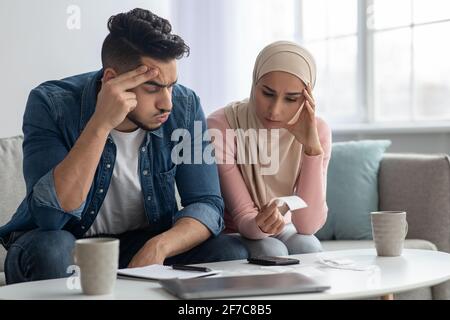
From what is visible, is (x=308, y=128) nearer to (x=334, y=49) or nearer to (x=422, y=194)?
(x=422, y=194)

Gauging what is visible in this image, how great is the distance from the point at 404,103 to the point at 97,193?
193 cm

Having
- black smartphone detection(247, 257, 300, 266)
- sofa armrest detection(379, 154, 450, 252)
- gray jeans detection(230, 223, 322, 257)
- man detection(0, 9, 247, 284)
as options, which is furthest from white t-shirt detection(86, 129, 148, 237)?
sofa armrest detection(379, 154, 450, 252)

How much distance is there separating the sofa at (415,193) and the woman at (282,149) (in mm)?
401

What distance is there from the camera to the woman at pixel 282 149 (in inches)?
80.4

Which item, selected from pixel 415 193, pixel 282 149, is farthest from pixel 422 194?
pixel 282 149

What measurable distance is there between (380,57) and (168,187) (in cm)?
181

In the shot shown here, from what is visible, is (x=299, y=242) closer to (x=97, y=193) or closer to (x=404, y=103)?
(x=97, y=193)

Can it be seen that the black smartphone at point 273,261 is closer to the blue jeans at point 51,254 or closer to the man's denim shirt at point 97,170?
the blue jeans at point 51,254

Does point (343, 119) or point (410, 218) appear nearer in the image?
point (410, 218)

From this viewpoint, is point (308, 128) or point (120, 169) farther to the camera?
point (308, 128)

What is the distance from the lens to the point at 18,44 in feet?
9.59

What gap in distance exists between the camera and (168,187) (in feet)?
6.19

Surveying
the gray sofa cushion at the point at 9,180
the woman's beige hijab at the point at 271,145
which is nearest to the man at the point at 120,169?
the woman's beige hijab at the point at 271,145
